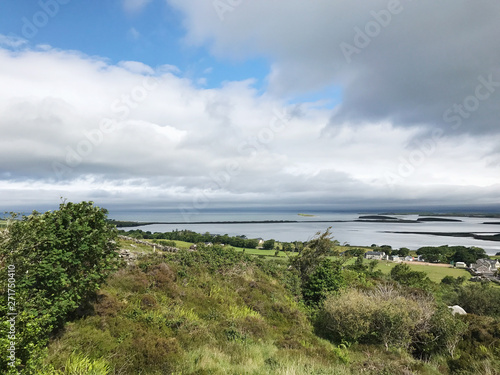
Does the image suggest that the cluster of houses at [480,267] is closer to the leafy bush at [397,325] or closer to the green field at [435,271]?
the green field at [435,271]

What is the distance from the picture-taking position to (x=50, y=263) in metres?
6.86

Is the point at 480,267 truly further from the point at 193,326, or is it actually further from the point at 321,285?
the point at 193,326

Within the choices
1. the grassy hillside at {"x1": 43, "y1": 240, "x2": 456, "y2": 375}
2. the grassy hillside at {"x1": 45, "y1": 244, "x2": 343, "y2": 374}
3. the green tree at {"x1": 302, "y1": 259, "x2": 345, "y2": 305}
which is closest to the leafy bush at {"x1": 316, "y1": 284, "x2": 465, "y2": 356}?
the grassy hillside at {"x1": 43, "y1": 240, "x2": 456, "y2": 375}

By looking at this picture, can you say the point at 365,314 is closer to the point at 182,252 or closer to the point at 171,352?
the point at 171,352

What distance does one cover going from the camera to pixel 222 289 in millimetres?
16203

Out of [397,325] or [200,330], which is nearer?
[200,330]

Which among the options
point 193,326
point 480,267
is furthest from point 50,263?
point 480,267

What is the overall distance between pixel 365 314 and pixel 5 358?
14353 mm

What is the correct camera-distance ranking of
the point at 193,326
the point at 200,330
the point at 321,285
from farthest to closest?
the point at 321,285 → the point at 193,326 → the point at 200,330

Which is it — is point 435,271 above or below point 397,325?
below

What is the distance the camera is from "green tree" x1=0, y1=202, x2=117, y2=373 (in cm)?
559

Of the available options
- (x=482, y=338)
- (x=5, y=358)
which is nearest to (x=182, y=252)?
(x=5, y=358)

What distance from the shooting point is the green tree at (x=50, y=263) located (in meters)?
5.59

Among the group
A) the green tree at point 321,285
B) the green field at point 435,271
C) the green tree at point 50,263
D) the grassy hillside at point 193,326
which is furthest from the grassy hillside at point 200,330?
the green field at point 435,271
